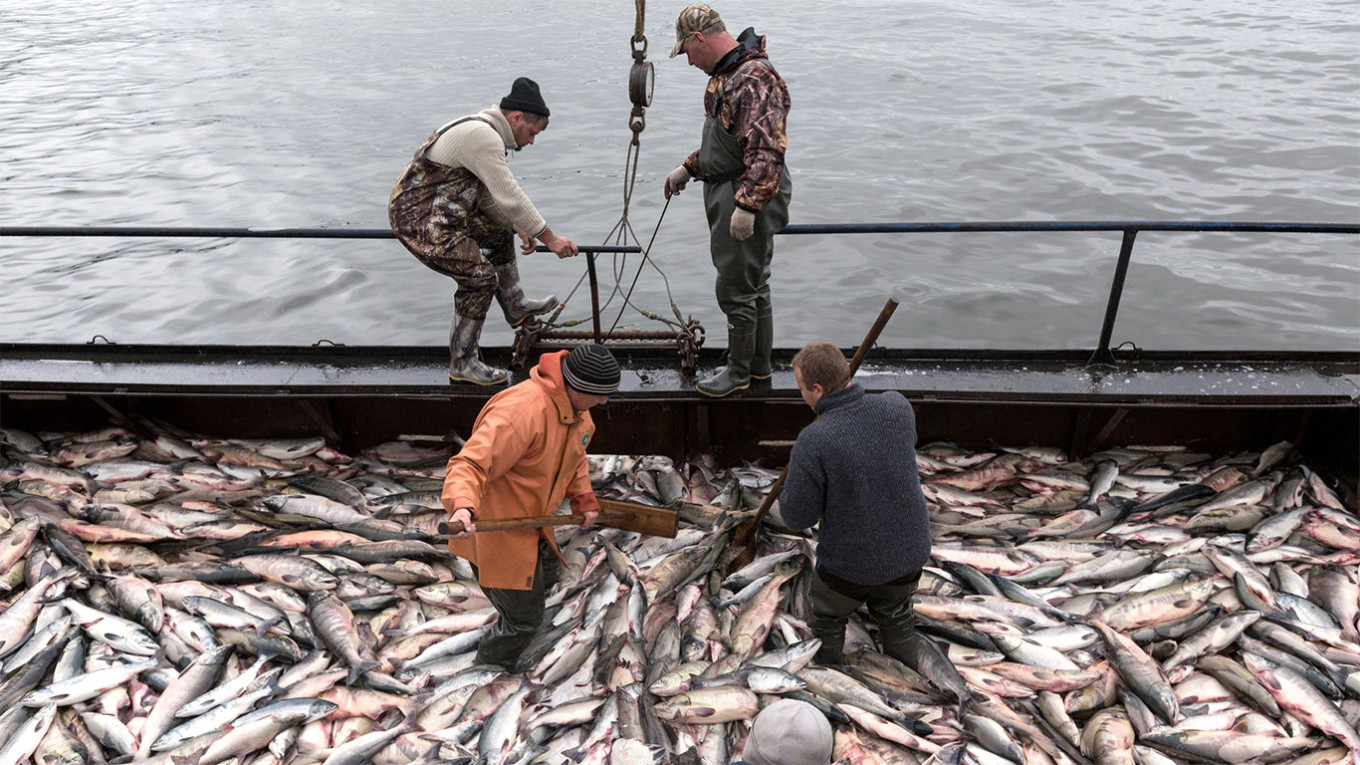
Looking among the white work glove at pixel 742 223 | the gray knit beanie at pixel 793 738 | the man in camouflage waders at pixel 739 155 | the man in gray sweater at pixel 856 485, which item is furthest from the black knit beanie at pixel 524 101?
the gray knit beanie at pixel 793 738

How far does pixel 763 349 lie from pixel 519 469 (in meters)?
2.23

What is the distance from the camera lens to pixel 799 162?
18.4m

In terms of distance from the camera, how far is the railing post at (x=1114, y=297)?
583cm

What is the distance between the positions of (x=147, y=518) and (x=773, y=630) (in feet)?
13.2

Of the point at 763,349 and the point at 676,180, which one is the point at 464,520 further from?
the point at 676,180

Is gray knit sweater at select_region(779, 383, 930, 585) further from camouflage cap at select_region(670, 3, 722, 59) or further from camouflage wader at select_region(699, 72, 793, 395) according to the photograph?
camouflage cap at select_region(670, 3, 722, 59)

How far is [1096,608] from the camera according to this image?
16.8 feet

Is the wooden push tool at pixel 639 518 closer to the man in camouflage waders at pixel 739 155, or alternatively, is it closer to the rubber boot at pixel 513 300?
the man in camouflage waders at pixel 739 155

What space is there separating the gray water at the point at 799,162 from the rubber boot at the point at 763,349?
412cm

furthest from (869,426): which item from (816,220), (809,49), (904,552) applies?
(809,49)

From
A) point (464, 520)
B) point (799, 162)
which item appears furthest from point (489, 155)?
point (799, 162)

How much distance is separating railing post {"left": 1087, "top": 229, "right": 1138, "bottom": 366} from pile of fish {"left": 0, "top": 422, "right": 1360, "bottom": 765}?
0.68 metres

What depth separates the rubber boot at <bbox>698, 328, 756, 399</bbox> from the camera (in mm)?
5869

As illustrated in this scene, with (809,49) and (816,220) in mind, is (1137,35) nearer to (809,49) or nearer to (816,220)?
(809,49)
